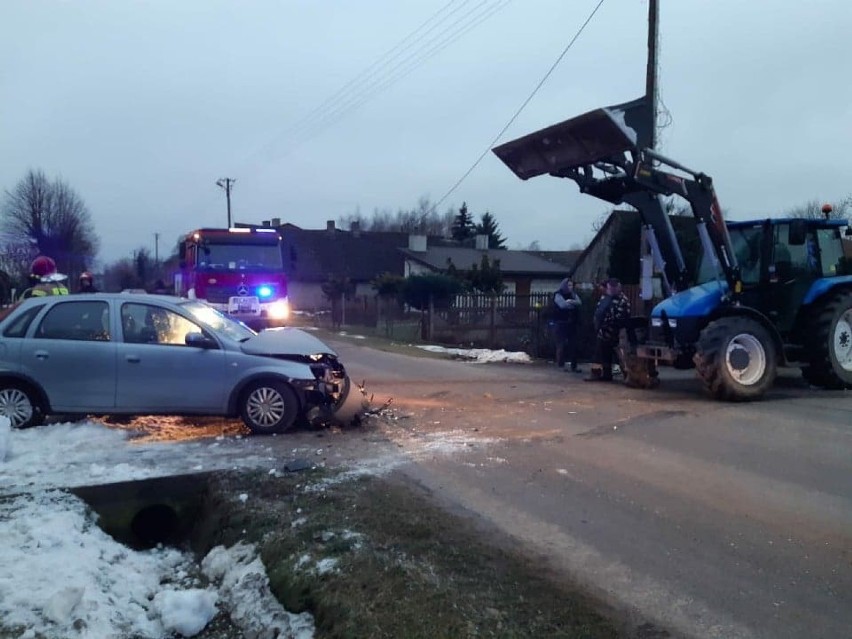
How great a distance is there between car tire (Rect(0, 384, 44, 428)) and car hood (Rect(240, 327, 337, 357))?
7.97ft

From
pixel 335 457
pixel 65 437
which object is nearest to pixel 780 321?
pixel 335 457

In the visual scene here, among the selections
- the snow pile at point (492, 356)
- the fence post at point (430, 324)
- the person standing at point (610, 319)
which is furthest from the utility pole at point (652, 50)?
the fence post at point (430, 324)

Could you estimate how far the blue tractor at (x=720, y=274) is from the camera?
11625 millimetres

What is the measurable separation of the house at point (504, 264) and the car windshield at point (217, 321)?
130 feet

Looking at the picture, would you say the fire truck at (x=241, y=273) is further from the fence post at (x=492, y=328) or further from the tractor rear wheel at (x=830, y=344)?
the tractor rear wheel at (x=830, y=344)

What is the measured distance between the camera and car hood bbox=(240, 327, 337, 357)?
9.28 metres

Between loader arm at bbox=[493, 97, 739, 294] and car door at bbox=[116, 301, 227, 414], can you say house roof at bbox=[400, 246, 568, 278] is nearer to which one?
loader arm at bbox=[493, 97, 739, 294]

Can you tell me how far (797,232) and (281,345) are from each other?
26.1 ft

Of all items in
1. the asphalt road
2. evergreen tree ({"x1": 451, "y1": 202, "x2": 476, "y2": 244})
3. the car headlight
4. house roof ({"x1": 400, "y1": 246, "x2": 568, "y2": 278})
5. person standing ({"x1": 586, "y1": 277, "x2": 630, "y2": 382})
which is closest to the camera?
the asphalt road

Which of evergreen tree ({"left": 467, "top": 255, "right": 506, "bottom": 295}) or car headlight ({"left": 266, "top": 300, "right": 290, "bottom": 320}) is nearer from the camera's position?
car headlight ({"left": 266, "top": 300, "right": 290, "bottom": 320})

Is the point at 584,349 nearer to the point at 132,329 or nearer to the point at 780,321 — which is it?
the point at 780,321

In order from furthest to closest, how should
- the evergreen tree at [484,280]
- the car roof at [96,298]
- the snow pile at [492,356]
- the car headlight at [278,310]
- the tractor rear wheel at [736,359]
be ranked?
the evergreen tree at [484,280] < the car headlight at [278,310] < the snow pile at [492,356] < the tractor rear wheel at [736,359] < the car roof at [96,298]

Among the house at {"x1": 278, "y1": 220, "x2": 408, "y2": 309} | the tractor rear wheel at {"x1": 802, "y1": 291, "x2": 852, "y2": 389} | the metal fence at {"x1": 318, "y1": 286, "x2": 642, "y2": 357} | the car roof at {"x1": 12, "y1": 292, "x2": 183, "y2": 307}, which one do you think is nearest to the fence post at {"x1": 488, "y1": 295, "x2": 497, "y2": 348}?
the metal fence at {"x1": 318, "y1": 286, "x2": 642, "y2": 357}

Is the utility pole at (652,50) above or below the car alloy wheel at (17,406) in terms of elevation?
above
